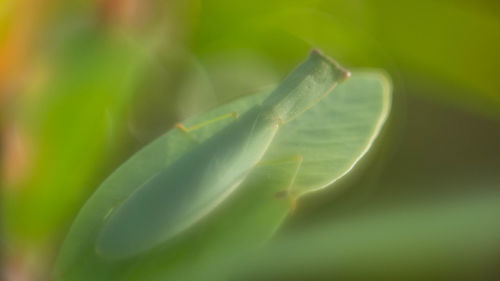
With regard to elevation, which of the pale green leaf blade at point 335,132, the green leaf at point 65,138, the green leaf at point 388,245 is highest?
the green leaf at point 65,138

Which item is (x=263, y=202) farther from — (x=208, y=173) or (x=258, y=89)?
(x=258, y=89)

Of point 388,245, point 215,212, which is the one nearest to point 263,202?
point 215,212

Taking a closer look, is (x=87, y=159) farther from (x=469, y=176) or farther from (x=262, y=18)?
(x=469, y=176)

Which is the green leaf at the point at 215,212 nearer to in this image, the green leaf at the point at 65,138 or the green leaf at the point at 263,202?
the green leaf at the point at 263,202

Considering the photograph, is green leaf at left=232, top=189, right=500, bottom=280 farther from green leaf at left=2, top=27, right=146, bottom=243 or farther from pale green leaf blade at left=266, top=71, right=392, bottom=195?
green leaf at left=2, top=27, right=146, bottom=243

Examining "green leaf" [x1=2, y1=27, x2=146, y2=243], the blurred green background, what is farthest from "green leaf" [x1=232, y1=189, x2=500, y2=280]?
"green leaf" [x1=2, y1=27, x2=146, y2=243]

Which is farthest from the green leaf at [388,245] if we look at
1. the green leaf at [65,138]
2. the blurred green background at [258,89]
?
the green leaf at [65,138]
